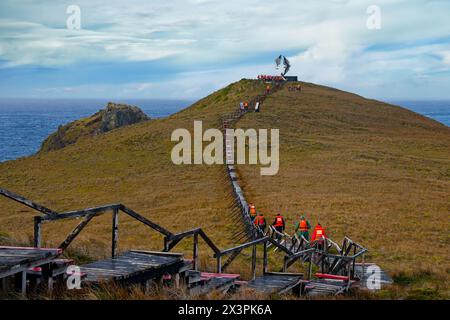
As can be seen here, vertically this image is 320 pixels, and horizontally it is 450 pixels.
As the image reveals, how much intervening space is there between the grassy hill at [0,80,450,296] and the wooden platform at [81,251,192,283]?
4.90 meters

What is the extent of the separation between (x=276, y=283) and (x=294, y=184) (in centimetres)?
2776

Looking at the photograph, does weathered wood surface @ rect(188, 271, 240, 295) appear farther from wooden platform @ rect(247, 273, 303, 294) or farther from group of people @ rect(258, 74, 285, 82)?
group of people @ rect(258, 74, 285, 82)

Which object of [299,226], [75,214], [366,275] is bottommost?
[366,275]

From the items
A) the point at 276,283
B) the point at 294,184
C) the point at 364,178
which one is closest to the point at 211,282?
the point at 276,283

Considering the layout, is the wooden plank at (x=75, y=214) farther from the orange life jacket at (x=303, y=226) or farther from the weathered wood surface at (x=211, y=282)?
the orange life jacket at (x=303, y=226)

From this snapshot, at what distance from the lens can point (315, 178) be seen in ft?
138

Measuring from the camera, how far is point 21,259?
836cm

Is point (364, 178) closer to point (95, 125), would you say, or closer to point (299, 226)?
point (299, 226)

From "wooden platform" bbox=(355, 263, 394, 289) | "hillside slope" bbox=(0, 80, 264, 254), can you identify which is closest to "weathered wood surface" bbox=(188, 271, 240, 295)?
"hillside slope" bbox=(0, 80, 264, 254)

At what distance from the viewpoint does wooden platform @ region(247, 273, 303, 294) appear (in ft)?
38.1

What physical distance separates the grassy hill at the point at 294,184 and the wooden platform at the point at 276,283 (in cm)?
461
